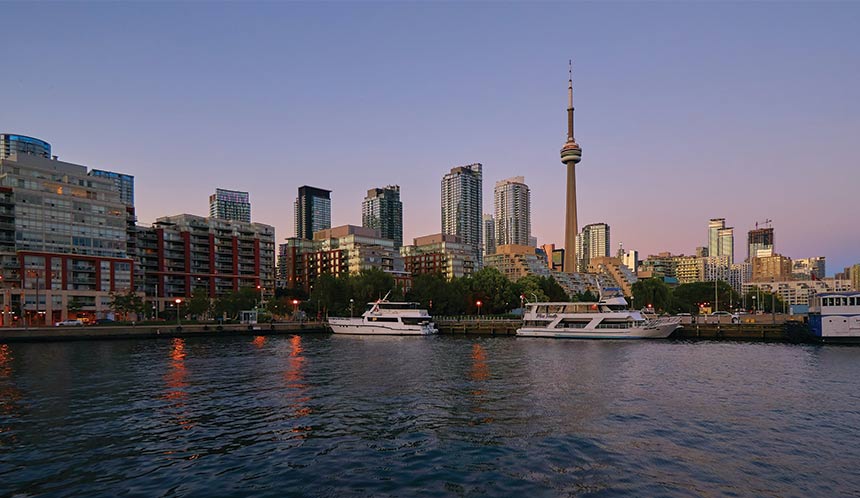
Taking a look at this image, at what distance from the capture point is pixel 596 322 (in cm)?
9281

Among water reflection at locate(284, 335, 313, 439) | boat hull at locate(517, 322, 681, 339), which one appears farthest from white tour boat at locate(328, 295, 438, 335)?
water reflection at locate(284, 335, 313, 439)

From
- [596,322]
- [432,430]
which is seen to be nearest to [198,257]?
[596,322]

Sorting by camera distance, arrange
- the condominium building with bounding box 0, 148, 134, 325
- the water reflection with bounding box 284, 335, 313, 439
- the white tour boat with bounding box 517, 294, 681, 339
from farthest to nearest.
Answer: the condominium building with bounding box 0, 148, 134, 325, the white tour boat with bounding box 517, 294, 681, 339, the water reflection with bounding box 284, 335, 313, 439

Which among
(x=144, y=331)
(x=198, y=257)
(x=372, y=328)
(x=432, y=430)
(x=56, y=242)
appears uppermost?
(x=56, y=242)

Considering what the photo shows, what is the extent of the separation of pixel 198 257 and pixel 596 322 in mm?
128905

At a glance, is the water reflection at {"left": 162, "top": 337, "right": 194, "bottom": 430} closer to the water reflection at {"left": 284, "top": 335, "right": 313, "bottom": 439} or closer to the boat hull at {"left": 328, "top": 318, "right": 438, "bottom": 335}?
the water reflection at {"left": 284, "top": 335, "right": 313, "bottom": 439}

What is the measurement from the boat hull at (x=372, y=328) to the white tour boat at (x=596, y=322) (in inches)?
760

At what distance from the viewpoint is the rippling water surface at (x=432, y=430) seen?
20.1 m

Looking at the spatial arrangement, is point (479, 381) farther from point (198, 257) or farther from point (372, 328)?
point (198, 257)

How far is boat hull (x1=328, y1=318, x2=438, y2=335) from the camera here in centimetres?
10538

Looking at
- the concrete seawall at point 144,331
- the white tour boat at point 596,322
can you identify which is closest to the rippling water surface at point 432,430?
the white tour boat at point 596,322

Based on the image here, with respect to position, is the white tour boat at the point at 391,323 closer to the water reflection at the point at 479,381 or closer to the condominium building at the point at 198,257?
the water reflection at the point at 479,381

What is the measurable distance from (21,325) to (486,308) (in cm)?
10645

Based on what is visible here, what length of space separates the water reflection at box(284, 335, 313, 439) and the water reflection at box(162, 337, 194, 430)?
5.95 metres
